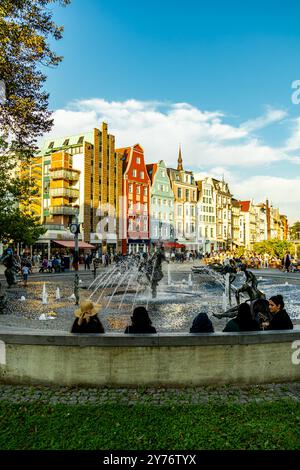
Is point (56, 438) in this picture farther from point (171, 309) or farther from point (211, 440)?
point (171, 309)

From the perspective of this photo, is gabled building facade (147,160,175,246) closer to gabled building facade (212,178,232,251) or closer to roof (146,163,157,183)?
roof (146,163,157,183)

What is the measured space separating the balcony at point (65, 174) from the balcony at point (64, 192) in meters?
1.64

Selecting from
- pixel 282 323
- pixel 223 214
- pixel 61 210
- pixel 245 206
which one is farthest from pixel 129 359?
pixel 245 206

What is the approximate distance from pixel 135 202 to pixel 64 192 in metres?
16.3

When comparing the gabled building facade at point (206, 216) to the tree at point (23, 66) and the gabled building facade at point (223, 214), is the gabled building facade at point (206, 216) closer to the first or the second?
the gabled building facade at point (223, 214)

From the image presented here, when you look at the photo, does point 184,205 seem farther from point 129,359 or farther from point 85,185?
point 129,359

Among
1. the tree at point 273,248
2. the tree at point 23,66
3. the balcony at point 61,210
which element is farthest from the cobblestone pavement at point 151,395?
the tree at point 273,248

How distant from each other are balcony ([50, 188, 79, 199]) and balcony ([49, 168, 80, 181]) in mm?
1644

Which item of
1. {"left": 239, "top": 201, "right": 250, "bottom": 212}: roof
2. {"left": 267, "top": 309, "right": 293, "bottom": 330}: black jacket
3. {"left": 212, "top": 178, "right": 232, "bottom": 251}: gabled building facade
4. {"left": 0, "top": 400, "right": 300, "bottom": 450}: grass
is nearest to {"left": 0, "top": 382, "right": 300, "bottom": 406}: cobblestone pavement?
{"left": 0, "top": 400, "right": 300, "bottom": 450}: grass

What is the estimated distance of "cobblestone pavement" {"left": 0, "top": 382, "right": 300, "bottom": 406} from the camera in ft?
19.0

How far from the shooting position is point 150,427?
476cm

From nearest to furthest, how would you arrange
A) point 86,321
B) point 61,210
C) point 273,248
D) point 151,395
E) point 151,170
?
point 151,395 < point 86,321 < point 61,210 < point 273,248 < point 151,170

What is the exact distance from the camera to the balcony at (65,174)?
57531 millimetres

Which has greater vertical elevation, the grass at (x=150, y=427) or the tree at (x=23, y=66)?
the tree at (x=23, y=66)
